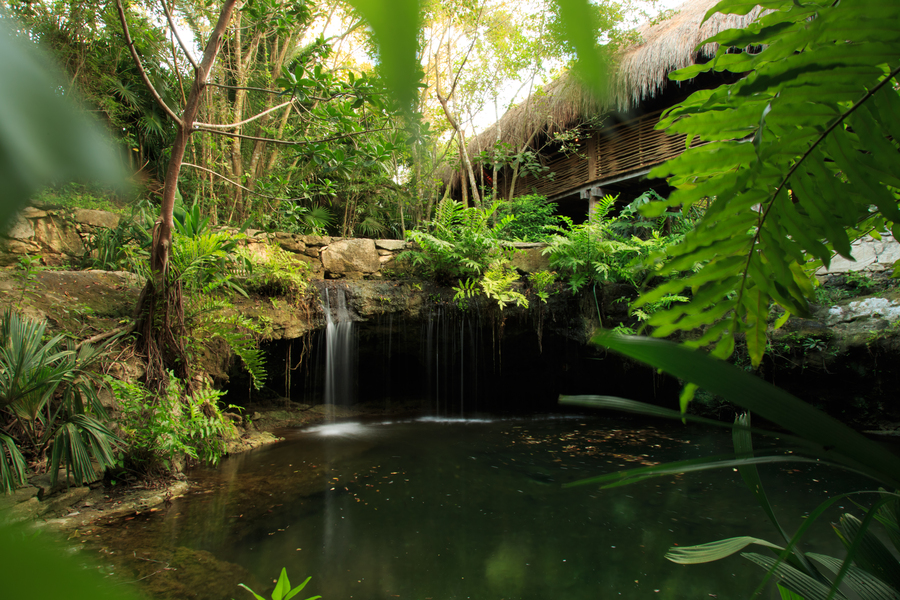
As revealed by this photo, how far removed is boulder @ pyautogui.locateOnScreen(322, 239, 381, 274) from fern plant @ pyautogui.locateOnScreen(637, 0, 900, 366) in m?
6.01

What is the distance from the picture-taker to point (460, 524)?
294cm

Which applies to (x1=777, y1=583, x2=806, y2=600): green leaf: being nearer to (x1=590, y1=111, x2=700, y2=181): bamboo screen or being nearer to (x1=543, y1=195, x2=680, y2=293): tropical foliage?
(x1=543, y1=195, x2=680, y2=293): tropical foliage

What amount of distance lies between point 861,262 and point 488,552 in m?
6.24

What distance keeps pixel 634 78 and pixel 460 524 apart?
2.86 meters

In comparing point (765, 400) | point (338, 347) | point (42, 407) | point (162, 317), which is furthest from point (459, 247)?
point (765, 400)

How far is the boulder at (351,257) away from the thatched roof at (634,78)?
2.92m

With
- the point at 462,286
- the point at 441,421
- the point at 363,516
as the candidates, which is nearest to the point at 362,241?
the point at 462,286

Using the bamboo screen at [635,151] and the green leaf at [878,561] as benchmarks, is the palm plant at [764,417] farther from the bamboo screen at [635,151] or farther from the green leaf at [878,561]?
the bamboo screen at [635,151]

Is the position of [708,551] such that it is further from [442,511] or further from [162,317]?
[162,317]

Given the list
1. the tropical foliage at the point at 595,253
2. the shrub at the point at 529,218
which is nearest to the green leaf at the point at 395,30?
the tropical foliage at the point at 595,253

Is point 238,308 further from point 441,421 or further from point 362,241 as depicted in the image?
point 441,421

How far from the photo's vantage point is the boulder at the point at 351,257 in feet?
21.3

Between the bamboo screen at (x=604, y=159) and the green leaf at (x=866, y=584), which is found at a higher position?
the bamboo screen at (x=604, y=159)

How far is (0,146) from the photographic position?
223 mm
